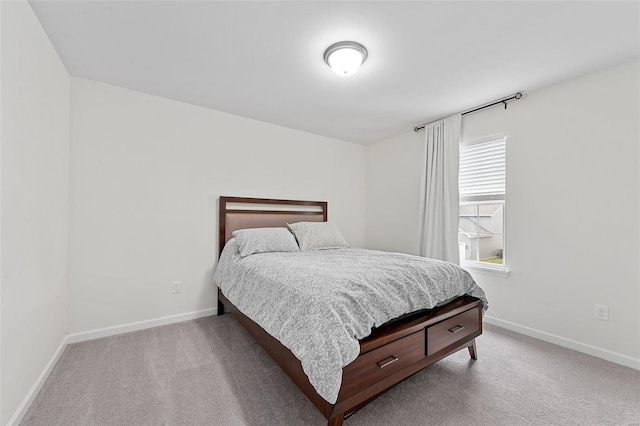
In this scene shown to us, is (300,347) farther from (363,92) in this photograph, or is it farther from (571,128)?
(571,128)

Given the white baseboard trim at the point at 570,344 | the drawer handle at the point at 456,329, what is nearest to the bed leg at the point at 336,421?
the drawer handle at the point at 456,329

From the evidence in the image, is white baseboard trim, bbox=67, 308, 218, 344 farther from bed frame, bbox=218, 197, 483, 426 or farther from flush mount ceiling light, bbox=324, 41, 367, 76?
flush mount ceiling light, bbox=324, 41, 367, 76

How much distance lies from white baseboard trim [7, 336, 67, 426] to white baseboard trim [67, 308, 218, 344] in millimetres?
190

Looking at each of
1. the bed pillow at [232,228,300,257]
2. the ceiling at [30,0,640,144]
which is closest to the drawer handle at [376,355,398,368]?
the bed pillow at [232,228,300,257]

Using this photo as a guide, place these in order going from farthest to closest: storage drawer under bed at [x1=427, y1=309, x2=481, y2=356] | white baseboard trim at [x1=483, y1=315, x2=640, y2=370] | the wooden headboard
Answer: the wooden headboard → white baseboard trim at [x1=483, y1=315, x2=640, y2=370] → storage drawer under bed at [x1=427, y1=309, x2=481, y2=356]

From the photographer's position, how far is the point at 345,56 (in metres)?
1.91

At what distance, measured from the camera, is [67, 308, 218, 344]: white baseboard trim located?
2350mm

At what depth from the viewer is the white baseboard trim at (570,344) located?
2.02 m

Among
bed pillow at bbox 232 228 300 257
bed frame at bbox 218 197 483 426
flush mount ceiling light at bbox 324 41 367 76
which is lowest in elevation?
bed frame at bbox 218 197 483 426

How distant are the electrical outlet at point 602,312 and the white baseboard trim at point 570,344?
248 mm

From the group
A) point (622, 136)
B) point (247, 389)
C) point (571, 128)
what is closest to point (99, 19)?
point (247, 389)

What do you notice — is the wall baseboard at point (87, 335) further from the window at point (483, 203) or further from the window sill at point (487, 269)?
the window at point (483, 203)

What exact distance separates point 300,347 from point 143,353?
1.59 m

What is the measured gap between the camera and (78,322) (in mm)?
2355
